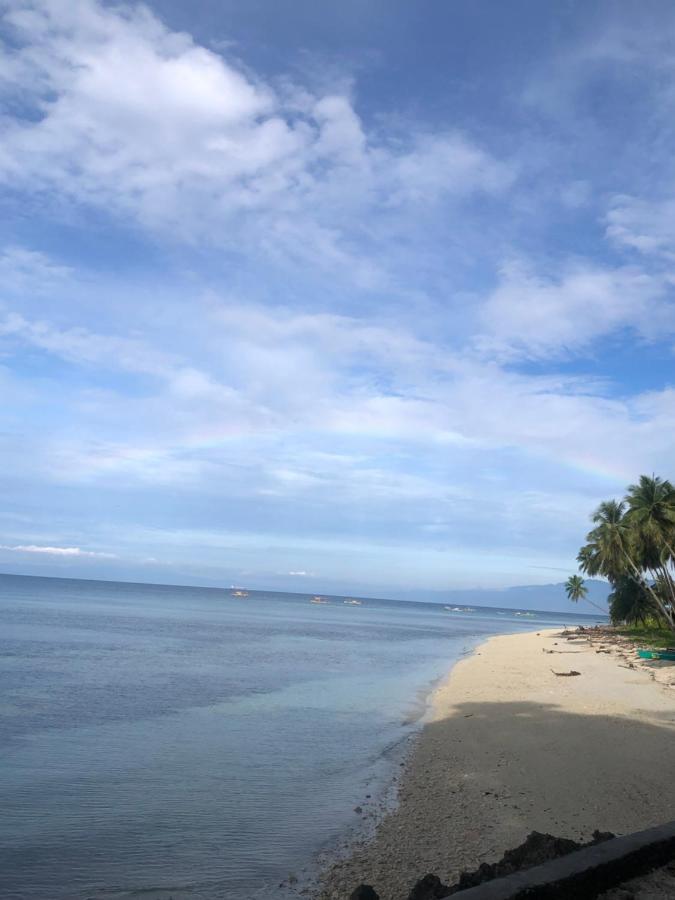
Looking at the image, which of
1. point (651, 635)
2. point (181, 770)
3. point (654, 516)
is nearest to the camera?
point (181, 770)

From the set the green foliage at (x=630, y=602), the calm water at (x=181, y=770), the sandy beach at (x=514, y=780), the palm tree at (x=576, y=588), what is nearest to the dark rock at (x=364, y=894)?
the sandy beach at (x=514, y=780)

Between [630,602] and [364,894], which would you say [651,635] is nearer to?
[630,602]

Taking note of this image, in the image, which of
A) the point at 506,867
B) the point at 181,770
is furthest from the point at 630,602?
the point at 506,867

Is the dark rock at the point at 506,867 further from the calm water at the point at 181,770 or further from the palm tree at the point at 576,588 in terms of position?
the palm tree at the point at 576,588

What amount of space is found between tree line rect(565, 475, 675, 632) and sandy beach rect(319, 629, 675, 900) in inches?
974

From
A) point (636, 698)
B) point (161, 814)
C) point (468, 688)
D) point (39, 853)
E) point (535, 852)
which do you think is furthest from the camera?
point (468, 688)

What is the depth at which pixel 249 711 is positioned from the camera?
66.5 feet

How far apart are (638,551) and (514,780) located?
4614 centimetres

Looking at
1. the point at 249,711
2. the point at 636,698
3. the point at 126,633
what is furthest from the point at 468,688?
the point at 126,633

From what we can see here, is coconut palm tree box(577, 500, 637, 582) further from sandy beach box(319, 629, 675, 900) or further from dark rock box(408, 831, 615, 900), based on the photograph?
dark rock box(408, 831, 615, 900)

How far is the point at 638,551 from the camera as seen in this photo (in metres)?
53.2

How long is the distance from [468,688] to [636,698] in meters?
6.38

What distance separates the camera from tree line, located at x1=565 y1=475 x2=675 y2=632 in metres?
46.1

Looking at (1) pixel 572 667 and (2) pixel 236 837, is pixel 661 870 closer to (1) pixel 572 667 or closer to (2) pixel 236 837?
(2) pixel 236 837
